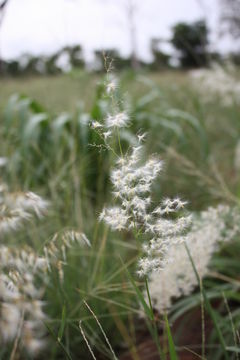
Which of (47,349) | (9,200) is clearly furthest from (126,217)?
(47,349)

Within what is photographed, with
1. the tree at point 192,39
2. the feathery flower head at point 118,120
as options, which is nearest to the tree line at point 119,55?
the tree at point 192,39

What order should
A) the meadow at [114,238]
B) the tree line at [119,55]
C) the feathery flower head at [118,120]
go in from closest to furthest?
the feathery flower head at [118,120]
the meadow at [114,238]
the tree line at [119,55]

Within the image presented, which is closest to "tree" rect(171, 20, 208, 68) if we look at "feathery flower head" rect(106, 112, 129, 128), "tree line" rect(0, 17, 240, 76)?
"tree line" rect(0, 17, 240, 76)

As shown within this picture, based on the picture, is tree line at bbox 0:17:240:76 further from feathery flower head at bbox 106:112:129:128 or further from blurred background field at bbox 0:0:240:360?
feathery flower head at bbox 106:112:129:128

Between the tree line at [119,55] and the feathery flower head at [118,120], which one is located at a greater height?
the tree line at [119,55]

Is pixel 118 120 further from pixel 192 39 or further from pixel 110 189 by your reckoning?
pixel 192 39

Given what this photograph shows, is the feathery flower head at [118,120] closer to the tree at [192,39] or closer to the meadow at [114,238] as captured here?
the meadow at [114,238]

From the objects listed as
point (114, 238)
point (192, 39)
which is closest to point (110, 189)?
point (114, 238)
